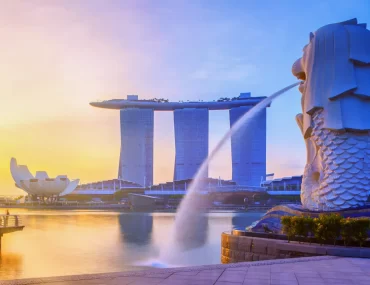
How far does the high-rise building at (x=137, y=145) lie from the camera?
143 metres

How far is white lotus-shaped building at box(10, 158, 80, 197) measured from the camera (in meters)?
109

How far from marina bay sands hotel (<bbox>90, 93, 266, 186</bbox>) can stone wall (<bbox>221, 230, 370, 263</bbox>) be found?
12429 cm

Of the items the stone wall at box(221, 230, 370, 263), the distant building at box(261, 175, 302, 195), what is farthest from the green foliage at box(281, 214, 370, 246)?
the distant building at box(261, 175, 302, 195)

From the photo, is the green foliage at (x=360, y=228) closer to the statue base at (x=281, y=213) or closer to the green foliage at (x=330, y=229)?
the green foliage at (x=330, y=229)

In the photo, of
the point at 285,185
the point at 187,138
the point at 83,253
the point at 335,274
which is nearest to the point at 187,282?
the point at 335,274

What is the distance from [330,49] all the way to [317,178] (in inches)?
221

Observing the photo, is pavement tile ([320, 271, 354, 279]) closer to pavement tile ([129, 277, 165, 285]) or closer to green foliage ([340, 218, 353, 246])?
pavement tile ([129, 277, 165, 285])

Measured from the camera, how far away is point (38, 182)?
357 ft

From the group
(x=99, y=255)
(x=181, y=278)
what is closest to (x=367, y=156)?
(x=99, y=255)

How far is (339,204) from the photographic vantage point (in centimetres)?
1983

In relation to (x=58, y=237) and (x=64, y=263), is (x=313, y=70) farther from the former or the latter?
(x=58, y=237)

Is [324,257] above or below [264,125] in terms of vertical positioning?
below

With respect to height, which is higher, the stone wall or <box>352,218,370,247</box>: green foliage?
<box>352,218,370,247</box>: green foliage

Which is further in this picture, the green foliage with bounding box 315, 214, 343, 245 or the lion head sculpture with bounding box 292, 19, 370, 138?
the lion head sculpture with bounding box 292, 19, 370, 138
